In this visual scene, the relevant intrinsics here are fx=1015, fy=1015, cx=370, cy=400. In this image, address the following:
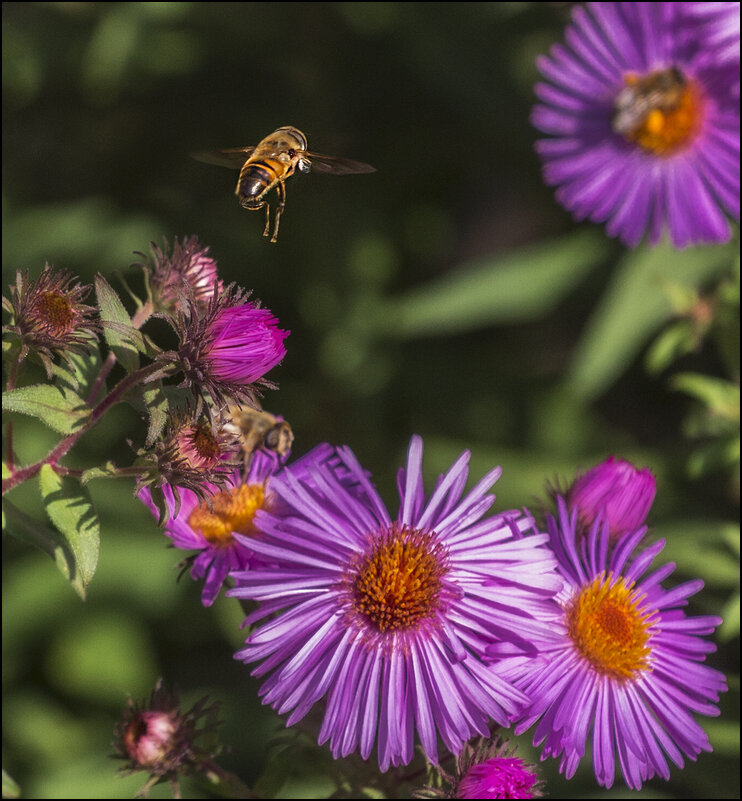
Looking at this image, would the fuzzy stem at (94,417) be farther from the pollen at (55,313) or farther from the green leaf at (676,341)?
the green leaf at (676,341)

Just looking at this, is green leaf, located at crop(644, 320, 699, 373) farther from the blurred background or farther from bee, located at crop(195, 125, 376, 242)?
bee, located at crop(195, 125, 376, 242)

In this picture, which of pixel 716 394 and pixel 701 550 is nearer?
pixel 716 394

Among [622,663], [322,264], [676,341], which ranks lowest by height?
[622,663]

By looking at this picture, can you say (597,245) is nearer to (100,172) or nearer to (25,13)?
(100,172)

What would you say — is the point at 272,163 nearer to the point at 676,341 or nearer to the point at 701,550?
the point at 676,341

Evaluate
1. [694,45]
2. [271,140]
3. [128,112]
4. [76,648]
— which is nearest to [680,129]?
[694,45]

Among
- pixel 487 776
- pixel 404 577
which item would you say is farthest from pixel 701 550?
pixel 487 776

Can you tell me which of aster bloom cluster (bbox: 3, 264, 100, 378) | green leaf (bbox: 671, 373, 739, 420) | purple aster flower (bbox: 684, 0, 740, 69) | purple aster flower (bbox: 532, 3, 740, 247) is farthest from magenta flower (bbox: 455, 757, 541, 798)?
purple aster flower (bbox: 684, 0, 740, 69)
